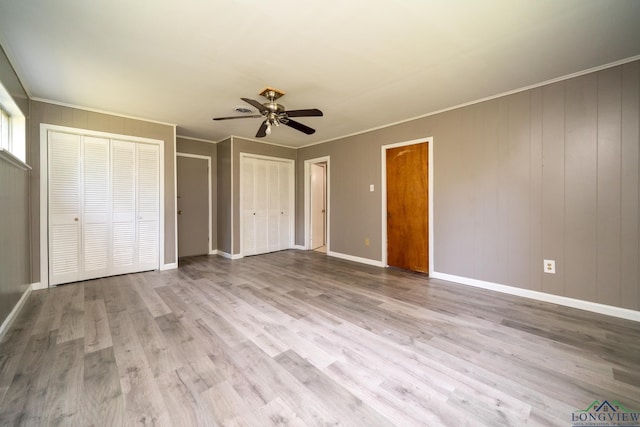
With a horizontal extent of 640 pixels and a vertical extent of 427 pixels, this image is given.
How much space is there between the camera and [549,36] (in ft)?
6.54

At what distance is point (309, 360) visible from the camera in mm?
1785

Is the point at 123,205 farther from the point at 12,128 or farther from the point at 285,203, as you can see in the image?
the point at 285,203

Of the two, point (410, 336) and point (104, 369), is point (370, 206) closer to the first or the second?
point (410, 336)

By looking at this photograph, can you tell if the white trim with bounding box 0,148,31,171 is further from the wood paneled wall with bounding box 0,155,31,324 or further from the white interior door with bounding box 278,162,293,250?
the white interior door with bounding box 278,162,293,250

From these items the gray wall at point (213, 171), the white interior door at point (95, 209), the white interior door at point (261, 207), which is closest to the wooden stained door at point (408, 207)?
the white interior door at point (261, 207)

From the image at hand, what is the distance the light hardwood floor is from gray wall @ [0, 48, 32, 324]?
10.8 inches

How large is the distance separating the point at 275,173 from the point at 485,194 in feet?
13.2

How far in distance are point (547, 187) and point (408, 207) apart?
66.5 inches

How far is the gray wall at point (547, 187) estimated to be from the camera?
94.5 inches

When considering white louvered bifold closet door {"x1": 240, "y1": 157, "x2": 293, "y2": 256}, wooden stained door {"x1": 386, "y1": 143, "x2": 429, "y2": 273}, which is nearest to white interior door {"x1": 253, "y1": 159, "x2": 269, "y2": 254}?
white louvered bifold closet door {"x1": 240, "y1": 157, "x2": 293, "y2": 256}

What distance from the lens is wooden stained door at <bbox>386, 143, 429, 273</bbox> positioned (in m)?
3.86

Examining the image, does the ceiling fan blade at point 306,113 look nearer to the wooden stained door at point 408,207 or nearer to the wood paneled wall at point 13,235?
the wooden stained door at point 408,207

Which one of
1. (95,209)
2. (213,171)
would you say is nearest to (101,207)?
(95,209)

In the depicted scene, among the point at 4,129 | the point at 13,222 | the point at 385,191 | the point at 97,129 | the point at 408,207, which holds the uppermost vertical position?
the point at 97,129
